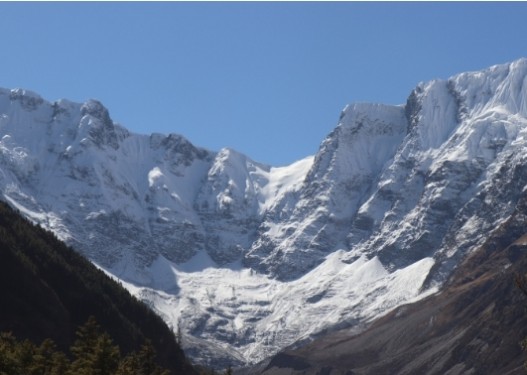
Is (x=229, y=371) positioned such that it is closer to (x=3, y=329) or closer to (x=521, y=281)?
(x=3, y=329)

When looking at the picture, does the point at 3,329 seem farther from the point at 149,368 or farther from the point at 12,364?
the point at 12,364

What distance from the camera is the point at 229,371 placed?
161375mm

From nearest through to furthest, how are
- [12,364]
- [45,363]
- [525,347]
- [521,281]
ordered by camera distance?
1. [521,281]
2. [525,347]
3. [12,364]
4. [45,363]

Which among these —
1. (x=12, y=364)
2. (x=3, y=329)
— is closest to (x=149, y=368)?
(x=12, y=364)

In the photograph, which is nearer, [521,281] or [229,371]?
[521,281]

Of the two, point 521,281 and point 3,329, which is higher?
point 3,329

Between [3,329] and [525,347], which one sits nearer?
[525,347]

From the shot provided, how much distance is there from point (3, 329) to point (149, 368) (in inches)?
2245

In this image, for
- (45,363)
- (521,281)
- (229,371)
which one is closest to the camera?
(521,281)

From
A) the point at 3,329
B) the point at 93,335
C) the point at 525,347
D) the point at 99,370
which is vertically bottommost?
the point at 525,347

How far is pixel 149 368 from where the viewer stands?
148 m

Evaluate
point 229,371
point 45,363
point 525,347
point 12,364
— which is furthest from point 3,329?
point 525,347

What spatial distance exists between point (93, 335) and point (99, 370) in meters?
27.9

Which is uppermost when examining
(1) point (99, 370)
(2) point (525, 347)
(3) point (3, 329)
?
(3) point (3, 329)
